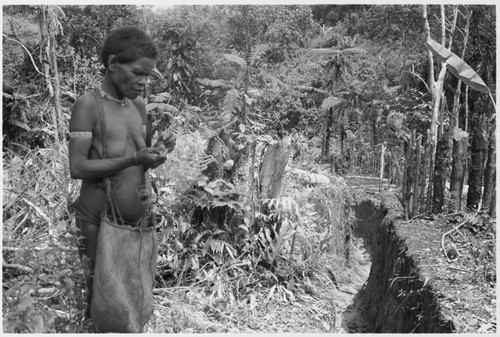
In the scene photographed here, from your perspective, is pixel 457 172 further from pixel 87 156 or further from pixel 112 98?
pixel 87 156

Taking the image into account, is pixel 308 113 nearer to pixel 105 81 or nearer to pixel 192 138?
pixel 192 138

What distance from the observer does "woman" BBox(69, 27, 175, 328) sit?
243 cm

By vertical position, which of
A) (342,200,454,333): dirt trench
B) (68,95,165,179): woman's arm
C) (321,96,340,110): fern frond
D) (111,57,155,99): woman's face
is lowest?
(342,200,454,333): dirt trench

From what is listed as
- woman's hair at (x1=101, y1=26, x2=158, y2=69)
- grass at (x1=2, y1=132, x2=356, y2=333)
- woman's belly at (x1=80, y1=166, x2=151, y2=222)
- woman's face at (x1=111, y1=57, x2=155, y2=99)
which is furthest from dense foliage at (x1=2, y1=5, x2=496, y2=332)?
woman's hair at (x1=101, y1=26, x2=158, y2=69)

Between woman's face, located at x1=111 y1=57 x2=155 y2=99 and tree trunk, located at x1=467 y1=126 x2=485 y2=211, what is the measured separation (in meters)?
6.19

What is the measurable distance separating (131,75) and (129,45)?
0.14 metres

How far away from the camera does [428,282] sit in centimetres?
463

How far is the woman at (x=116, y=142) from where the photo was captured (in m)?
2.43

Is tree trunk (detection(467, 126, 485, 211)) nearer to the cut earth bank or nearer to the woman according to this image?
the cut earth bank

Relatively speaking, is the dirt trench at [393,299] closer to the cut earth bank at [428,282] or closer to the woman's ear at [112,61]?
the cut earth bank at [428,282]

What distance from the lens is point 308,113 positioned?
779 inches

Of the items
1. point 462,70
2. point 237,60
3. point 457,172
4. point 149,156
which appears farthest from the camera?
point 237,60

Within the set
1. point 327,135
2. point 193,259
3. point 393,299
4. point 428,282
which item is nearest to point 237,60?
point 193,259

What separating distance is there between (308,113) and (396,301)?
14.8 meters
